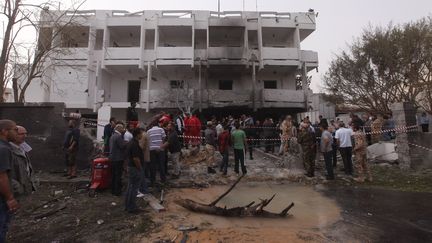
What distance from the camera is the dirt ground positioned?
480 centimetres

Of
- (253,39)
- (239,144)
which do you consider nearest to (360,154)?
(239,144)

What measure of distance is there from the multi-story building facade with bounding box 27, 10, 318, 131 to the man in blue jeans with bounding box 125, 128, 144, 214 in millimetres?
14069

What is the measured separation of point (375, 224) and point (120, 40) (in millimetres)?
23990

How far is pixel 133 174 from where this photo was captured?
600cm

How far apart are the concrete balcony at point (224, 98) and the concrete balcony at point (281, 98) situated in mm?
1182

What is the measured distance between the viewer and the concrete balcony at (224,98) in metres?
20.2

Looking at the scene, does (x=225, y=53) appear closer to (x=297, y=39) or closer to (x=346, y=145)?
(x=297, y=39)

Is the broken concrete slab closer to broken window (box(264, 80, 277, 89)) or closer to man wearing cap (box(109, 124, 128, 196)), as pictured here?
man wearing cap (box(109, 124, 128, 196))

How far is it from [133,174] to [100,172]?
77.0 inches

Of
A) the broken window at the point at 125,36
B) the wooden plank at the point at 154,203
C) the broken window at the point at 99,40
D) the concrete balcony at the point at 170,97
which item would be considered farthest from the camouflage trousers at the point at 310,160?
the broken window at the point at 99,40

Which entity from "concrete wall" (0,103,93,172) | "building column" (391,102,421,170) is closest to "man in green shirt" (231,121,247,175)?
"concrete wall" (0,103,93,172)

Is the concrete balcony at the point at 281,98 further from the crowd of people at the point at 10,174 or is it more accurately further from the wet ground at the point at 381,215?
the crowd of people at the point at 10,174

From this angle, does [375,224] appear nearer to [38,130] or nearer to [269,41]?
[38,130]

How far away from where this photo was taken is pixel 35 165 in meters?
10.1
